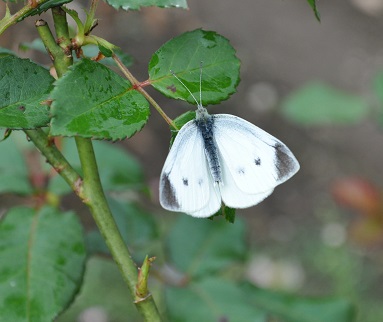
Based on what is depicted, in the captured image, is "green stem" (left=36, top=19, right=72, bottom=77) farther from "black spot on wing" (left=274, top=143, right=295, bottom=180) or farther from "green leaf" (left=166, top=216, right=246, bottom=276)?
"green leaf" (left=166, top=216, right=246, bottom=276)

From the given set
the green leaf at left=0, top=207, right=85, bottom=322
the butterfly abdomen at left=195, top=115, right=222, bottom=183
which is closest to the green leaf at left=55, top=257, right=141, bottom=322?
the green leaf at left=0, top=207, right=85, bottom=322

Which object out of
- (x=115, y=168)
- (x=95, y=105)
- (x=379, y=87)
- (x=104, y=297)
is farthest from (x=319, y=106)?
(x=95, y=105)

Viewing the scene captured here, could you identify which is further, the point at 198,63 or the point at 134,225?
the point at 134,225

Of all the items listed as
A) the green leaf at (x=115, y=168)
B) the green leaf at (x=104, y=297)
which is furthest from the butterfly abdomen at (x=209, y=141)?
the green leaf at (x=104, y=297)

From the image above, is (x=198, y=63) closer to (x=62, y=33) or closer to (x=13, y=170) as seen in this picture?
(x=62, y=33)

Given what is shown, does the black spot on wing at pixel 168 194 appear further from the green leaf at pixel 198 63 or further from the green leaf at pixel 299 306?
the green leaf at pixel 299 306
